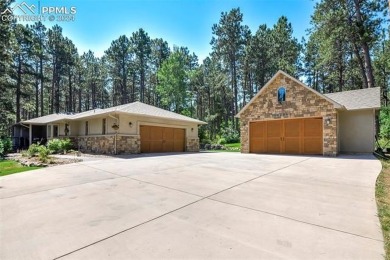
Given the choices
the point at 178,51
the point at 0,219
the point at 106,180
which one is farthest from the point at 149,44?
the point at 0,219

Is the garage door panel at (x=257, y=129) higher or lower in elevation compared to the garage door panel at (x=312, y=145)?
higher

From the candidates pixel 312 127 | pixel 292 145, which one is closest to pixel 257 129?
pixel 292 145

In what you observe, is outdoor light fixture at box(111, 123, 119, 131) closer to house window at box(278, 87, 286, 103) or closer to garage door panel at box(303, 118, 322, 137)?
house window at box(278, 87, 286, 103)

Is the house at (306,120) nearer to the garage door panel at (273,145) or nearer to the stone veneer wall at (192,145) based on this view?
the garage door panel at (273,145)

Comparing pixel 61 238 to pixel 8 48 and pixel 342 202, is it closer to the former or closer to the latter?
pixel 342 202

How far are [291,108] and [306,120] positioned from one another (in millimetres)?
1116

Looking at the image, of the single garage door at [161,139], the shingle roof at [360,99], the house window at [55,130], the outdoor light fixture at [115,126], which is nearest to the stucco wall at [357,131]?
the shingle roof at [360,99]

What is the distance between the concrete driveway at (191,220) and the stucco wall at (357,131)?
9.88 m

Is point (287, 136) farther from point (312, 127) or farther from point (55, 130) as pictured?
point (55, 130)

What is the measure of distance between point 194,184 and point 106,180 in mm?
2373

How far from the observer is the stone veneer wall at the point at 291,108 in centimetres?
1218

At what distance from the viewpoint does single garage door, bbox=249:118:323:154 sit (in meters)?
12.8

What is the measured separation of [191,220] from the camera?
10.1 ft

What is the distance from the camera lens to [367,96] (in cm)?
1383
